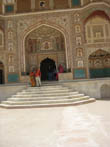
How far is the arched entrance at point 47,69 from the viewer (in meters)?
14.3

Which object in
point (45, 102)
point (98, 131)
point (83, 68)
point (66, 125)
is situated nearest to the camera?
point (98, 131)

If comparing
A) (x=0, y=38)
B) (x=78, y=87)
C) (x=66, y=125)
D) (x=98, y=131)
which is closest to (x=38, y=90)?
(x=78, y=87)

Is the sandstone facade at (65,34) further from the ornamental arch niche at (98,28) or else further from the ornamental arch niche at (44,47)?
the ornamental arch niche at (44,47)

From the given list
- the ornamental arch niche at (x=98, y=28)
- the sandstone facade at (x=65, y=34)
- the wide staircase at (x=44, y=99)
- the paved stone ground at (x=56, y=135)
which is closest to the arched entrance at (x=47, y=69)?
the sandstone facade at (x=65, y=34)

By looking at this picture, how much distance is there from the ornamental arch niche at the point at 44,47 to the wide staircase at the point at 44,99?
5.39 metres

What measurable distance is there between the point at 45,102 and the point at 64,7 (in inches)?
357

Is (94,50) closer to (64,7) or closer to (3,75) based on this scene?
(64,7)

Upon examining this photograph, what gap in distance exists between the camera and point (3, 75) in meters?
13.7

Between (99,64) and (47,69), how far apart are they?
4.76 meters

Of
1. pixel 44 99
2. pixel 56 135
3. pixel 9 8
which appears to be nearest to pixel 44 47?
pixel 9 8

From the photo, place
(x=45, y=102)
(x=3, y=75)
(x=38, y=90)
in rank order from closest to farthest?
1. (x=45, y=102)
2. (x=38, y=90)
3. (x=3, y=75)

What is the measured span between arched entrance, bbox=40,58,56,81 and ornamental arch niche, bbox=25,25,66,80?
0.72m

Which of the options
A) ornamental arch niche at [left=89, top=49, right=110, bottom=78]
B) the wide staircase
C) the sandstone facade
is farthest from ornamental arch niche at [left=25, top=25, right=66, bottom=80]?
the wide staircase

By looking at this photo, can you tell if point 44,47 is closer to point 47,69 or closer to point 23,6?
point 47,69
